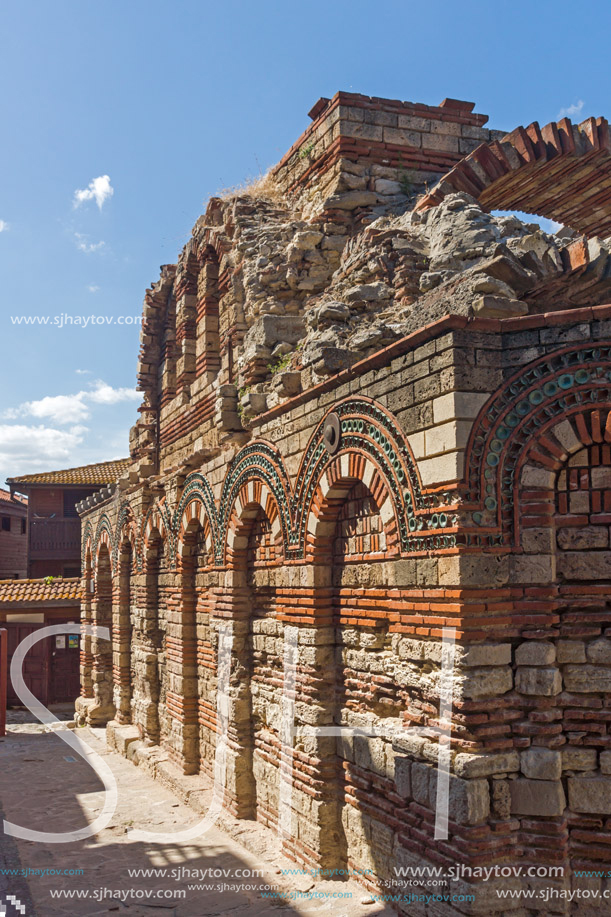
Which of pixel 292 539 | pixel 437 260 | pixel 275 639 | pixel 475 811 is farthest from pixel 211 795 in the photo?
pixel 437 260

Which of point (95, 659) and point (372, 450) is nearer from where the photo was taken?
point (372, 450)

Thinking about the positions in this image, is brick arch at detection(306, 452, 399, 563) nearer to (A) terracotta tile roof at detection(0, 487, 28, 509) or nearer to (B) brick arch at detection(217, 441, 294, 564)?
(B) brick arch at detection(217, 441, 294, 564)

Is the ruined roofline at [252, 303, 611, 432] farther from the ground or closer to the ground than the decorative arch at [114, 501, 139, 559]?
farther from the ground

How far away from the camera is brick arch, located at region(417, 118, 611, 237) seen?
267 inches

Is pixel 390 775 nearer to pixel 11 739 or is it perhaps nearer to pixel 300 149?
pixel 300 149

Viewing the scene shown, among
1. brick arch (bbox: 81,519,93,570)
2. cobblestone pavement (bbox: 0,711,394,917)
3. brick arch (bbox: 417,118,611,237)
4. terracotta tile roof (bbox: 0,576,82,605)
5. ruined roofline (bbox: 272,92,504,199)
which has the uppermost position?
ruined roofline (bbox: 272,92,504,199)

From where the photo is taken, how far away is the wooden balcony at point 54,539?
23.8m

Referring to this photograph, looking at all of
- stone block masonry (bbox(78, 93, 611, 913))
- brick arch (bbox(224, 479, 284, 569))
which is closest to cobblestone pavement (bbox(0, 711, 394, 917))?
stone block masonry (bbox(78, 93, 611, 913))

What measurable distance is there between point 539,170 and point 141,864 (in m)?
7.15

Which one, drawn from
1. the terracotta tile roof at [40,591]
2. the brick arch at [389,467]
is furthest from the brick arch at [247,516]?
the terracotta tile roof at [40,591]

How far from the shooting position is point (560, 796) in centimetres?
403

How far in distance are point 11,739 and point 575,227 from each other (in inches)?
511

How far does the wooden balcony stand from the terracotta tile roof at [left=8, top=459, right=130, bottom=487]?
125 centimetres

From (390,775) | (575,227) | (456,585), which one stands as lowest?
(390,775)
